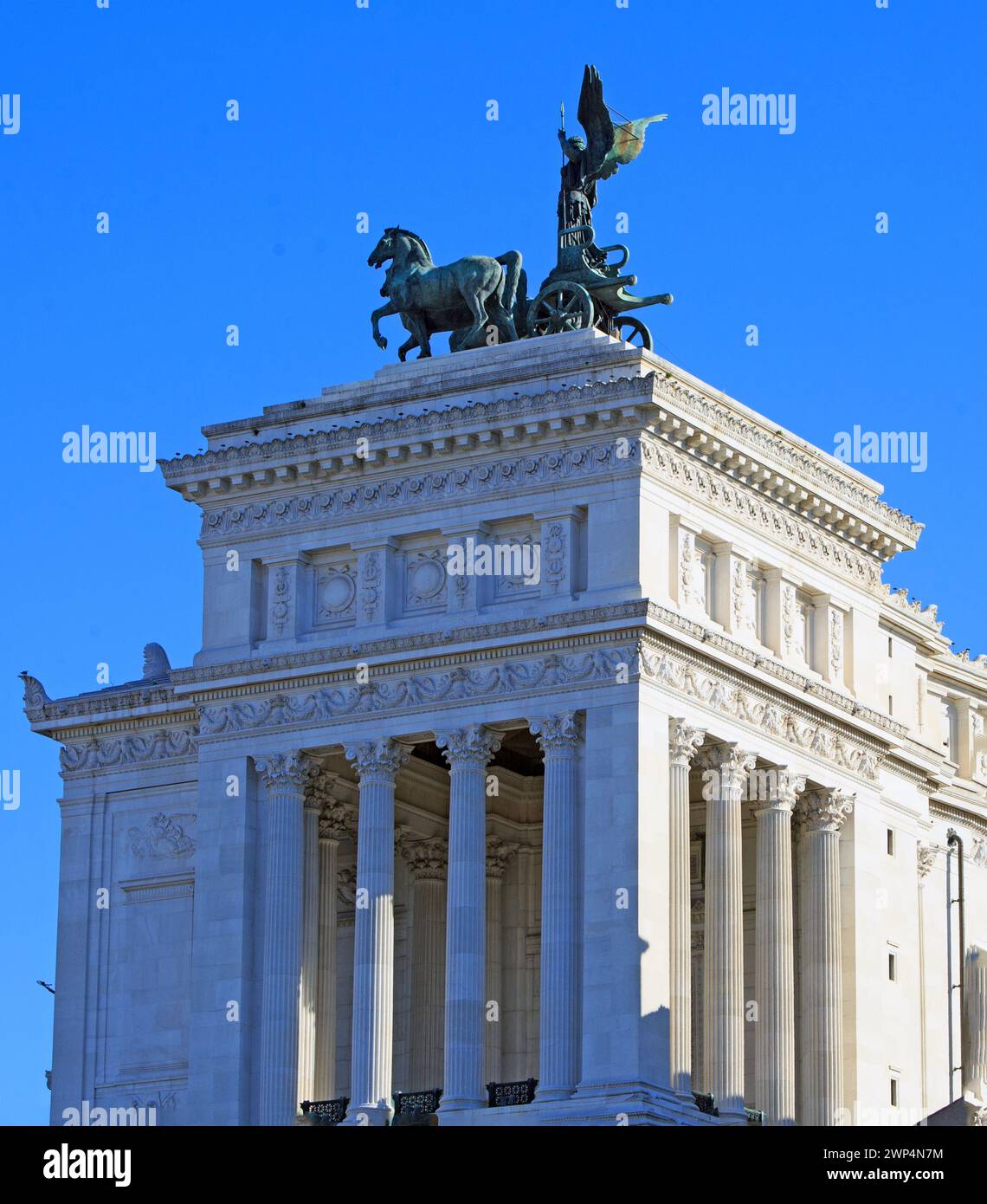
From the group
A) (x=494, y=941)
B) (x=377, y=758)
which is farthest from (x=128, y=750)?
(x=494, y=941)

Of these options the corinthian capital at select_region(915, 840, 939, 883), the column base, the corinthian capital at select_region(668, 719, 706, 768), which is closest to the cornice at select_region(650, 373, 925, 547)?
the corinthian capital at select_region(668, 719, 706, 768)

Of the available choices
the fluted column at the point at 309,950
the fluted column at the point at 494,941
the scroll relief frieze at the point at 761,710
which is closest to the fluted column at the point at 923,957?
the scroll relief frieze at the point at 761,710

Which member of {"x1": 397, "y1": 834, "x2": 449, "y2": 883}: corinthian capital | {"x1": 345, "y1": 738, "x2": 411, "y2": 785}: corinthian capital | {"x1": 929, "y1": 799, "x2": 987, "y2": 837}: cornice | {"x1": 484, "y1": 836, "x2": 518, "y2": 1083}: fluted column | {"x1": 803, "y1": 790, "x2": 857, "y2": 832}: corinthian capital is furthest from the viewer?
{"x1": 929, "y1": 799, "x2": 987, "y2": 837}: cornice

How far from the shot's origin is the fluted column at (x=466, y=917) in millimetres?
72750

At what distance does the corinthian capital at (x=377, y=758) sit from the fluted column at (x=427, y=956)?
20.1ft

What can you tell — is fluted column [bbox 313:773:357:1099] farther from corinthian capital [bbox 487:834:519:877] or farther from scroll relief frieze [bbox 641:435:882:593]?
scroll relief frieze [bbox 641:435:882:593]

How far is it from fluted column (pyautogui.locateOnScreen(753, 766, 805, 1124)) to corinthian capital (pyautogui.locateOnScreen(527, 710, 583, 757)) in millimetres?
6426

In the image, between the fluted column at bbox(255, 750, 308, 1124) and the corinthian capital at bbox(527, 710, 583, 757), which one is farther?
the fluted column at bbox(255, 750, 308, 1124)

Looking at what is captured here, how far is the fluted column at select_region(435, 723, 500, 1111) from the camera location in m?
72.8

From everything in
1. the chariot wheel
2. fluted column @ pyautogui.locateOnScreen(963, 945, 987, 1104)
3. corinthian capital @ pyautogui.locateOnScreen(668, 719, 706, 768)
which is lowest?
fluted column @ pyautogui.locateOnScreen(963, 945, 987, 1104)

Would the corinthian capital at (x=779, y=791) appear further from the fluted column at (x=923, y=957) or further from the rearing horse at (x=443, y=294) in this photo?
the rearing horse at (x=443, y=294)

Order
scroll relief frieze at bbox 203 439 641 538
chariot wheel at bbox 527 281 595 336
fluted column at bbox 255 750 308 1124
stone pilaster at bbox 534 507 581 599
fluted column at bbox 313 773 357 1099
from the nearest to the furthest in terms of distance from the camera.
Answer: stone pilaster at bbox 534 507 581 599 → scroll relief frieze at bbox 203 439 641 538 → fluted column at bbox 255 750 308 1124 → fluted column at bbox 313 773 357 1099 → chariot wheel at bbox 527 281 595 336
